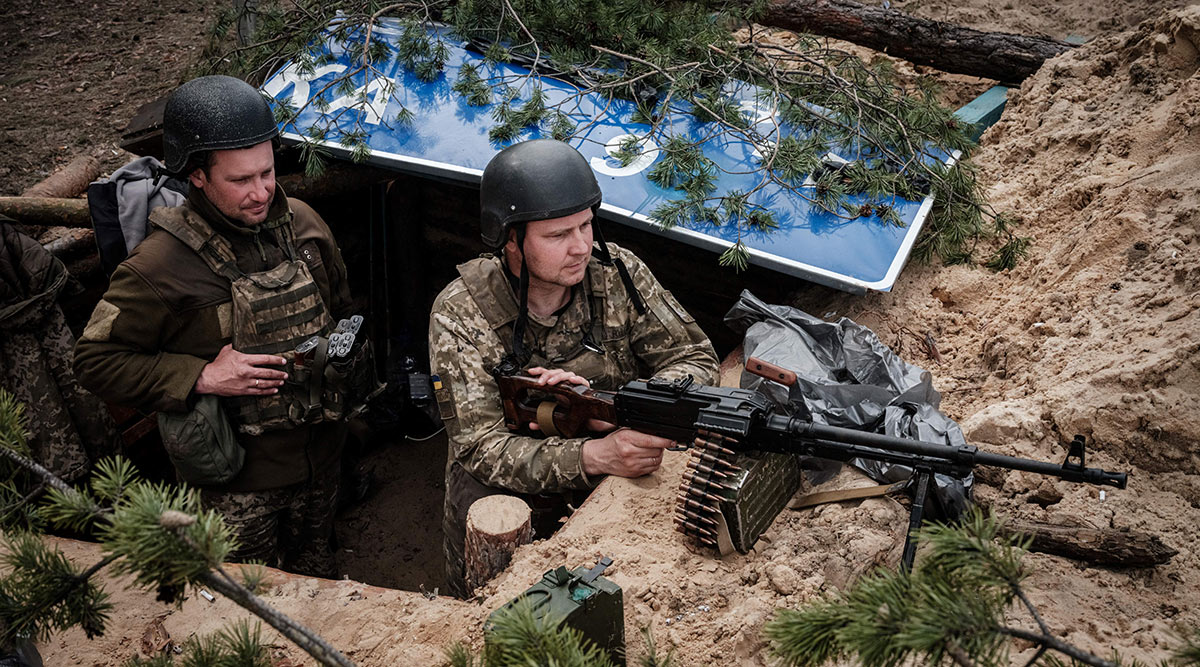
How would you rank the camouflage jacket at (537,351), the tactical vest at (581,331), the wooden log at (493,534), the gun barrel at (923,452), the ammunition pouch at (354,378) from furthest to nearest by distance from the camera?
the ammunition pouch at (354,378), the tactical vest at (581,331), the camouflage jacket at (537,351), the wooden log at (493,534), the gun barrel at (923,452)

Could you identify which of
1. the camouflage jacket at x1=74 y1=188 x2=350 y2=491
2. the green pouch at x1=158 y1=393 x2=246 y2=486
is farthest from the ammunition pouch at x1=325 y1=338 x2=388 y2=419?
the green pouch at x1=158 y1=393 x2=246 y2=486

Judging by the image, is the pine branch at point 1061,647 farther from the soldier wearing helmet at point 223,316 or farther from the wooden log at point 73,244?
the wooden log at point 73,244

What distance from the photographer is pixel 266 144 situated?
4191 millimetres

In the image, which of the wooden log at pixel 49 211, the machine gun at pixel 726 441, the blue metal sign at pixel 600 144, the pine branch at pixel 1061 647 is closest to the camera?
the pine branch at pixel 1061 647

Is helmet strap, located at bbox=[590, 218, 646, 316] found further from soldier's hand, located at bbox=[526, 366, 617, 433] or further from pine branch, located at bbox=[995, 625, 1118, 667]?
pine branch, located at bbox=[995, 625, 1118, 667]

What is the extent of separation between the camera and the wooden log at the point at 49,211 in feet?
16.7

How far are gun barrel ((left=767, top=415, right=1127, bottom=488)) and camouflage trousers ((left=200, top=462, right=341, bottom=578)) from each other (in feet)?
9.16

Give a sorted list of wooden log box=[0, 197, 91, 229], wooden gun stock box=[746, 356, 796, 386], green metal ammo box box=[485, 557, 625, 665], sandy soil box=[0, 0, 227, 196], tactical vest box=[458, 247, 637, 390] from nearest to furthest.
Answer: green metal ammo box box=[485, 557, 625, 665]
tactical vest box=[458, 247, 637, 390]
wooden gun stock box=[746, 356, 796, 386]
wooden log box=[0, 197, 91, 229]
sandy soil box=[0, 0, 227, 196]

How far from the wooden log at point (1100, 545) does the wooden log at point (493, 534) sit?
6.04 feet

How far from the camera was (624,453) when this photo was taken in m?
3.66

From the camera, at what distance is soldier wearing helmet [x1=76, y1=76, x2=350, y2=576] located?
13.2 ft

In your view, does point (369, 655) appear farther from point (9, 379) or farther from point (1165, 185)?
point (1165, 185)

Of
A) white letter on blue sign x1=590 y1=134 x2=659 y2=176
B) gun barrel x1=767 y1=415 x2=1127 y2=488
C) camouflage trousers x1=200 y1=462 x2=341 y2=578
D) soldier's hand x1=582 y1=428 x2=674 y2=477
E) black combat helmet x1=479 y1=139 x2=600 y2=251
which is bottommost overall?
camouflage trousers x1=200 y1=462 x2=341 y2=578

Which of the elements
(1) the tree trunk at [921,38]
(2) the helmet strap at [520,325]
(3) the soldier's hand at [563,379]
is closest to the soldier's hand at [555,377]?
(3) the soldier's hand at [563,379]
